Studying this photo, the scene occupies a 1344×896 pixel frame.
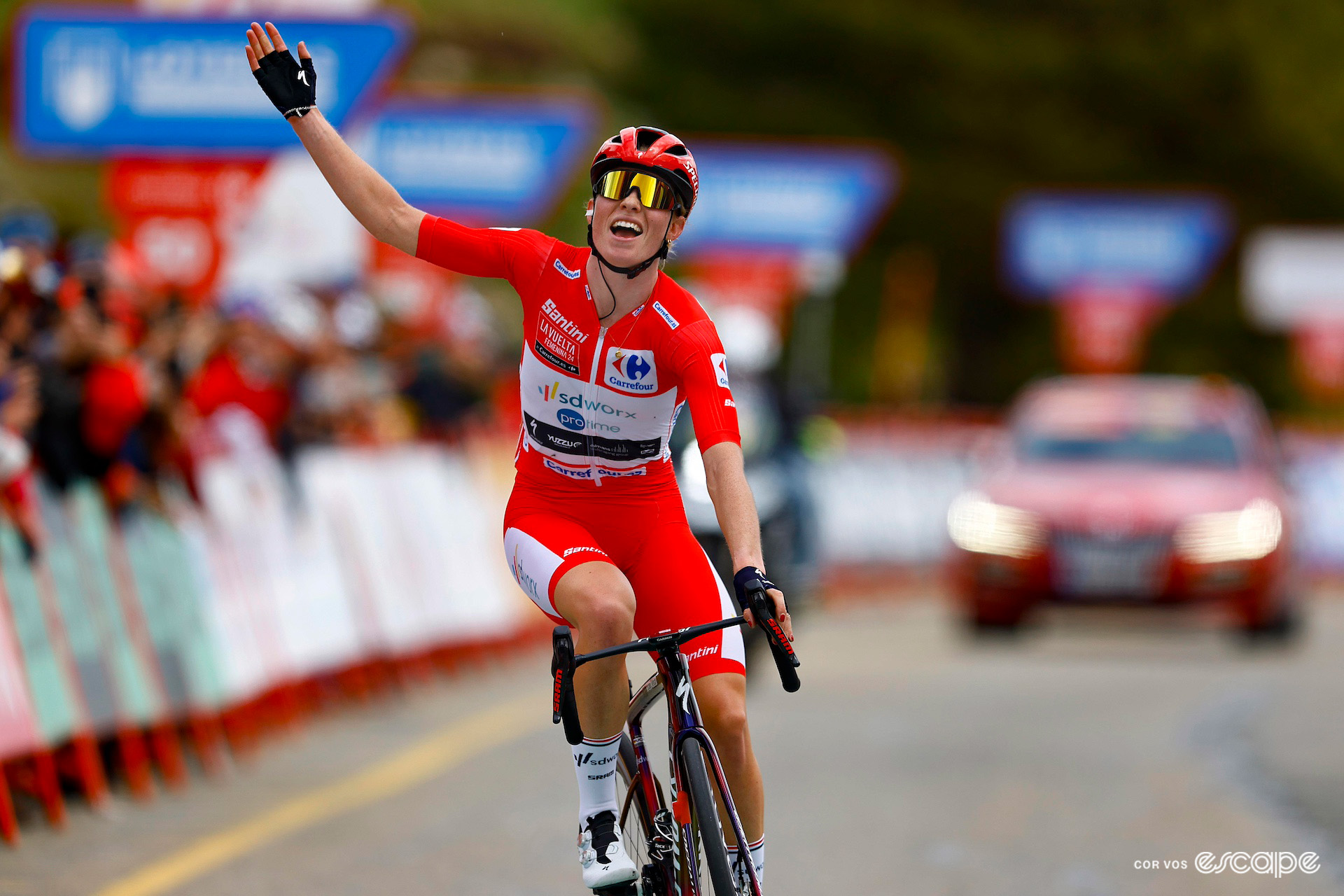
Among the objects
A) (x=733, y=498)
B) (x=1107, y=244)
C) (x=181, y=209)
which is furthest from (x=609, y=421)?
(x=1107, y=244)

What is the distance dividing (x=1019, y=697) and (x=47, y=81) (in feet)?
22.8

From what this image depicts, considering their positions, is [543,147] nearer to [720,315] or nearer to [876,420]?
[720,315]

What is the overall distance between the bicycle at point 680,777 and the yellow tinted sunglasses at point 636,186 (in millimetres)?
1095

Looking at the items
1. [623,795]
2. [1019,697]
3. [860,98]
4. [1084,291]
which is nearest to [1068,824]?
[623,795]

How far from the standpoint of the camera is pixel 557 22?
5916cm

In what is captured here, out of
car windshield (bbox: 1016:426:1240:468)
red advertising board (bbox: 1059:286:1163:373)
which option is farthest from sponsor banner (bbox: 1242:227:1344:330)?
car windshield (bbox: 1016:426:1240:468)

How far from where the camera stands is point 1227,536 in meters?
17.3

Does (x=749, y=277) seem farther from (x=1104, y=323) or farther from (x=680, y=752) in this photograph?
(x=680, y=752)

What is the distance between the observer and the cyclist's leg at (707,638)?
20.6 ft

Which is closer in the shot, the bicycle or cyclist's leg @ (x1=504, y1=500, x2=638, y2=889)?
the bicycle

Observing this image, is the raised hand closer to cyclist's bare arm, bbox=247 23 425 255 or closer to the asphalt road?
cyclist's bare arm, bbox=247 23 425 255

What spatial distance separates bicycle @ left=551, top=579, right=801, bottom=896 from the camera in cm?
575

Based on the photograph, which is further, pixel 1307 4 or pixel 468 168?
pixel 1307 4

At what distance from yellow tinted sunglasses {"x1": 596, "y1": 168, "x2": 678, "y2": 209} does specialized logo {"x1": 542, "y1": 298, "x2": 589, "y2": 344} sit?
367 millimetres
